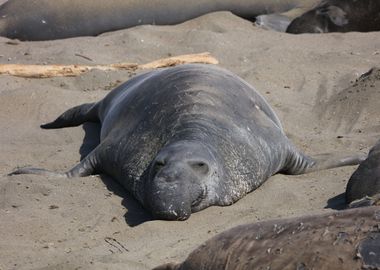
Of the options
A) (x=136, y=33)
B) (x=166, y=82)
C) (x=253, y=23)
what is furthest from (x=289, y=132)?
(x=253, y=23)

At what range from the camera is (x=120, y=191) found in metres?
6.43

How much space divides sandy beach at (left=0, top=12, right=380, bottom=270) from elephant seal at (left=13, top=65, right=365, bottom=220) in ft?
0.32

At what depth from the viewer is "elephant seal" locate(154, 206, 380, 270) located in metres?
3.12

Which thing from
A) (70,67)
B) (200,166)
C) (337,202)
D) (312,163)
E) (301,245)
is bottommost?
(70,67)

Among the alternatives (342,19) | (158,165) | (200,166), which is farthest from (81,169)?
(342,19)

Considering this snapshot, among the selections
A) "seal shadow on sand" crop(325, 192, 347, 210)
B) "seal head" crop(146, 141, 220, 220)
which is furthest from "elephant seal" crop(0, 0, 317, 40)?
"seal shadow on sand" crop(325, 192, 347, 210)

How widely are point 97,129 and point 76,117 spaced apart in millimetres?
200

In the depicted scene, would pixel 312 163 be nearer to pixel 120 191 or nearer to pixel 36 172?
pixel 120 191

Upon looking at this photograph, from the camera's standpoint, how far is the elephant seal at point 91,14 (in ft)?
40.3

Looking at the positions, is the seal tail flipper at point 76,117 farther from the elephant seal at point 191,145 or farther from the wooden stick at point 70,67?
the wooden stick at point 70,67

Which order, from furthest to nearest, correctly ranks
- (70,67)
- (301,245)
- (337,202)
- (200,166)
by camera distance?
(70,67)
(200,166)
(337,202)
(301,245)

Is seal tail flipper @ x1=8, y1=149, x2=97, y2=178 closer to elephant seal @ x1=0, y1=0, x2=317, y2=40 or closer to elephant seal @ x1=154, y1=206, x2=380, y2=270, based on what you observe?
elephant seal @ x1=154, y1=206, x2=380, y2=270

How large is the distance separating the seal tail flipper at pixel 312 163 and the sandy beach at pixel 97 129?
0.20ft

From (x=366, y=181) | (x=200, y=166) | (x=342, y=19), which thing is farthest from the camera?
(x=342, y=19)
